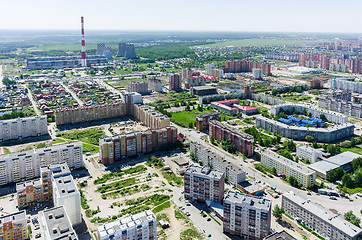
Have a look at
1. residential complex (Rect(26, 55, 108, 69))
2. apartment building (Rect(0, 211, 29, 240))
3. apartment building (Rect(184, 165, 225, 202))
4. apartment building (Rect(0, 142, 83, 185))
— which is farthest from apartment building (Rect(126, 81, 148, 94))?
residential complex (Rect(26, 55, 108, 69))

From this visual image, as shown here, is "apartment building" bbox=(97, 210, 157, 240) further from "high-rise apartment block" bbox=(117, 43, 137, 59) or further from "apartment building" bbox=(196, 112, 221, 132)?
"high-rise apartment block" bbox=(117, 43, 137, 59)

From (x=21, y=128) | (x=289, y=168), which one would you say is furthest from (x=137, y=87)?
(x=289, y=168)

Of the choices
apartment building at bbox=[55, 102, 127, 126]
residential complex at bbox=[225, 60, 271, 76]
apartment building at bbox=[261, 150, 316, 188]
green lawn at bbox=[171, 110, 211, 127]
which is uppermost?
residential complex at bbox=[225, 60, 271, 76]

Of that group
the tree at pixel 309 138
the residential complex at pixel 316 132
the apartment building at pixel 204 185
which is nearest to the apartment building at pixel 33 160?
the apartment building at pixel 204 185

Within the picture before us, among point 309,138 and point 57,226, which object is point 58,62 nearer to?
point 309,138

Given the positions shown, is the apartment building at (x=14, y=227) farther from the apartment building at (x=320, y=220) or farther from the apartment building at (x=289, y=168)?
the apartment building at (x=289, y=168)

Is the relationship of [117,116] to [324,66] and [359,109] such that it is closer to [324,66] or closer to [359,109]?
[359,109]
